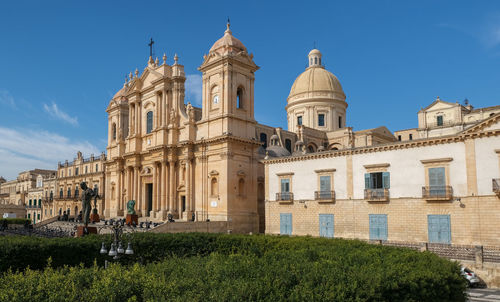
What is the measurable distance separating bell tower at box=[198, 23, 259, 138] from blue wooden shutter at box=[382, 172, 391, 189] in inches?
575

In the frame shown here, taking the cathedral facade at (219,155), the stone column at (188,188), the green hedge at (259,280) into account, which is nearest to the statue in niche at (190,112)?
the cathedral facade at (219,155)

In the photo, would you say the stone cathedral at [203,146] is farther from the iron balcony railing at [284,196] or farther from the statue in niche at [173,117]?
the iron balcony railing at [284,196]

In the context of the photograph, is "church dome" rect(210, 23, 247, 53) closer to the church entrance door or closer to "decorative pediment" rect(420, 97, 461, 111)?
the church entrance door

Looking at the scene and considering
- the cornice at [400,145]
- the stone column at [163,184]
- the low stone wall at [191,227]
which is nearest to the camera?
the cornice at [400,145]

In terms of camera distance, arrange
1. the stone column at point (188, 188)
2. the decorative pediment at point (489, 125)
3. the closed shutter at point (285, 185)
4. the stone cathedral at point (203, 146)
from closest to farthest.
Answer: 1. the decorative pediment at point (489, 125)
2. the closed shutter at point (285, 185)
3. the stone cathedral at point (203, 146)
4. the stone column at point (188, 188)

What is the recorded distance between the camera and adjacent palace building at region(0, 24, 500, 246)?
2488 centimetres

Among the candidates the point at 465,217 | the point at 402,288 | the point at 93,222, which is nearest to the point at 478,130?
the point at 465,217

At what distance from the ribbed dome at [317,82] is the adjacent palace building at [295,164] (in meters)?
0.18

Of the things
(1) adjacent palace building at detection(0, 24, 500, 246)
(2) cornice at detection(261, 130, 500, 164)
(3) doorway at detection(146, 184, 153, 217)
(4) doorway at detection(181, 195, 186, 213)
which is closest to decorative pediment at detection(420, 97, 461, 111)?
(1) adjacent palace building at detection(0, 24, 500, 246)

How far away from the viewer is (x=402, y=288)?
32.9ft

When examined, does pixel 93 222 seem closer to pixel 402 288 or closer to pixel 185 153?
pixel 185 153

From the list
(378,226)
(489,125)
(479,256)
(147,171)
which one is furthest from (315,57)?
(479,256)

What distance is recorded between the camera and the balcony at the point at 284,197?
33062 millimetres

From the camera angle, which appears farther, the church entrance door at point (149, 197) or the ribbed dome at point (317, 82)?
the ribbed dome at point (317, 82)
